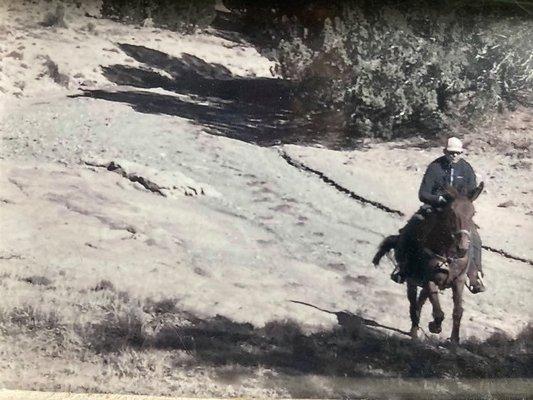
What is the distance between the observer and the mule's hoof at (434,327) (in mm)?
3477

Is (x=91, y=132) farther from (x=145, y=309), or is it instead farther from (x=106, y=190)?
(x=145, y=309)

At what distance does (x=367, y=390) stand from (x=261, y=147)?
1.46m

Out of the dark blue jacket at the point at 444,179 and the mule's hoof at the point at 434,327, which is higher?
the dark blue jacket at the point at 444,179

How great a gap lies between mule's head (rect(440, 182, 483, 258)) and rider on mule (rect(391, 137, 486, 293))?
48 millimetres

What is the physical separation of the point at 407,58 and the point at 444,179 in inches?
28.4

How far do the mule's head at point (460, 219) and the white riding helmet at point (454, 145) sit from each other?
0.81ft

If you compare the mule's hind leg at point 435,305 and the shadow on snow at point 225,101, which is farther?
the shadow on snow at point 225,101

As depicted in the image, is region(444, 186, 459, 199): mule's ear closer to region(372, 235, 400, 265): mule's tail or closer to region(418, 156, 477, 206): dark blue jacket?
region(418, 156, 477, 206): dark blue jacket

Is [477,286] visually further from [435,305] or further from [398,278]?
[398,278]

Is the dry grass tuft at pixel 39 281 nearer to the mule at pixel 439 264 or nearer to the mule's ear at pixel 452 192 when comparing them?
the mule at pixel 439 264

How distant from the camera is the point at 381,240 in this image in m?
3.53

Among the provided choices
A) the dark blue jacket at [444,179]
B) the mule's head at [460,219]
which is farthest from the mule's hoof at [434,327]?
the dark blue jacket at [444,179]

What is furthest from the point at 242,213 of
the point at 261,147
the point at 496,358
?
the point at 496,358

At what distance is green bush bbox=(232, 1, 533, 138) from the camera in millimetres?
3625
